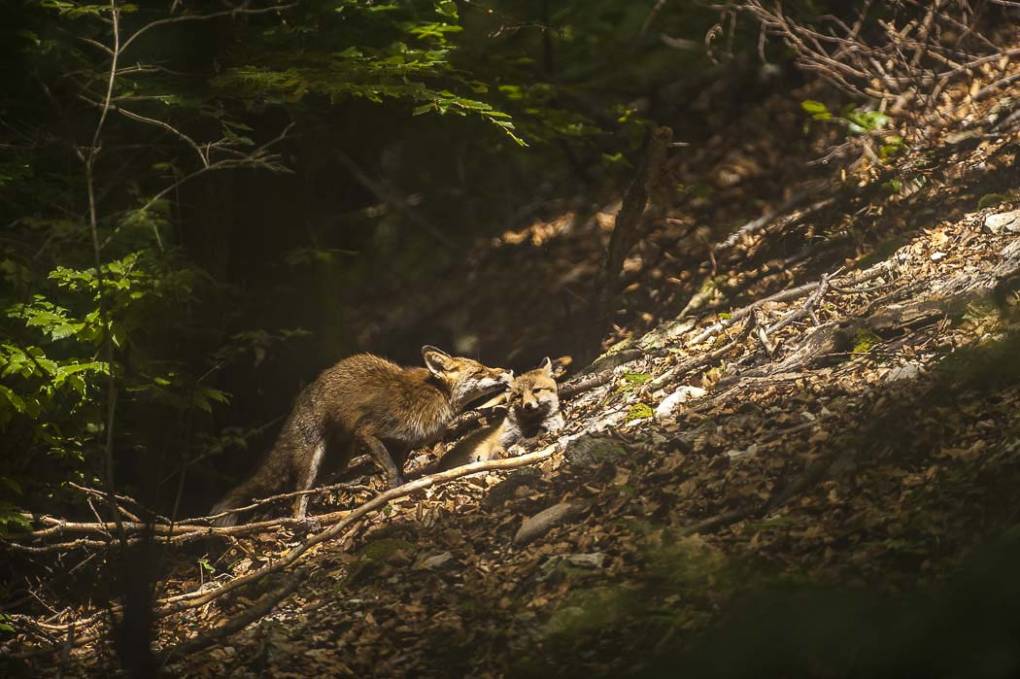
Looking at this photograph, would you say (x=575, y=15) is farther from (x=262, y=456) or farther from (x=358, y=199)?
(x=262, y=456)

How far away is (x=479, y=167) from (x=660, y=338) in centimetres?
419

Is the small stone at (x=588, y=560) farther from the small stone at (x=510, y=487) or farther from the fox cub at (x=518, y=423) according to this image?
the fox cub at (x=518, y=423)

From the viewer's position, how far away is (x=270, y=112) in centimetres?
881

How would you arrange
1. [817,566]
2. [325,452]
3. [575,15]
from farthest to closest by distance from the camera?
[575,15], [325,452], [817,566]

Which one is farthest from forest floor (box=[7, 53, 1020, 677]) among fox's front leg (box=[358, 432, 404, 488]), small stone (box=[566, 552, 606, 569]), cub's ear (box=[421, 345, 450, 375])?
cub's ear (box=[421, 345, 450, 375])

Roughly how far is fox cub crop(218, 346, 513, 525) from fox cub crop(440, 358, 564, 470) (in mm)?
242

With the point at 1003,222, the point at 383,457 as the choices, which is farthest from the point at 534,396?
the point at 1003,222

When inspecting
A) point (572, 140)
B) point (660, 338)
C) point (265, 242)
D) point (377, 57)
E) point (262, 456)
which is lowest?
point (262, 456)

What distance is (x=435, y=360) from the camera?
328 inches

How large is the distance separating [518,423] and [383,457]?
3.70 ft

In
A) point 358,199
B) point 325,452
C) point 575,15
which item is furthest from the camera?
point 358,199

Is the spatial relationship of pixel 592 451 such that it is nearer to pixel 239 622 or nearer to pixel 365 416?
pixel 365 416

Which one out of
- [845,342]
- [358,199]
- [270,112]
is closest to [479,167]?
[358,199]

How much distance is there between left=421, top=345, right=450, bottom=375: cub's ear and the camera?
8289 mm
